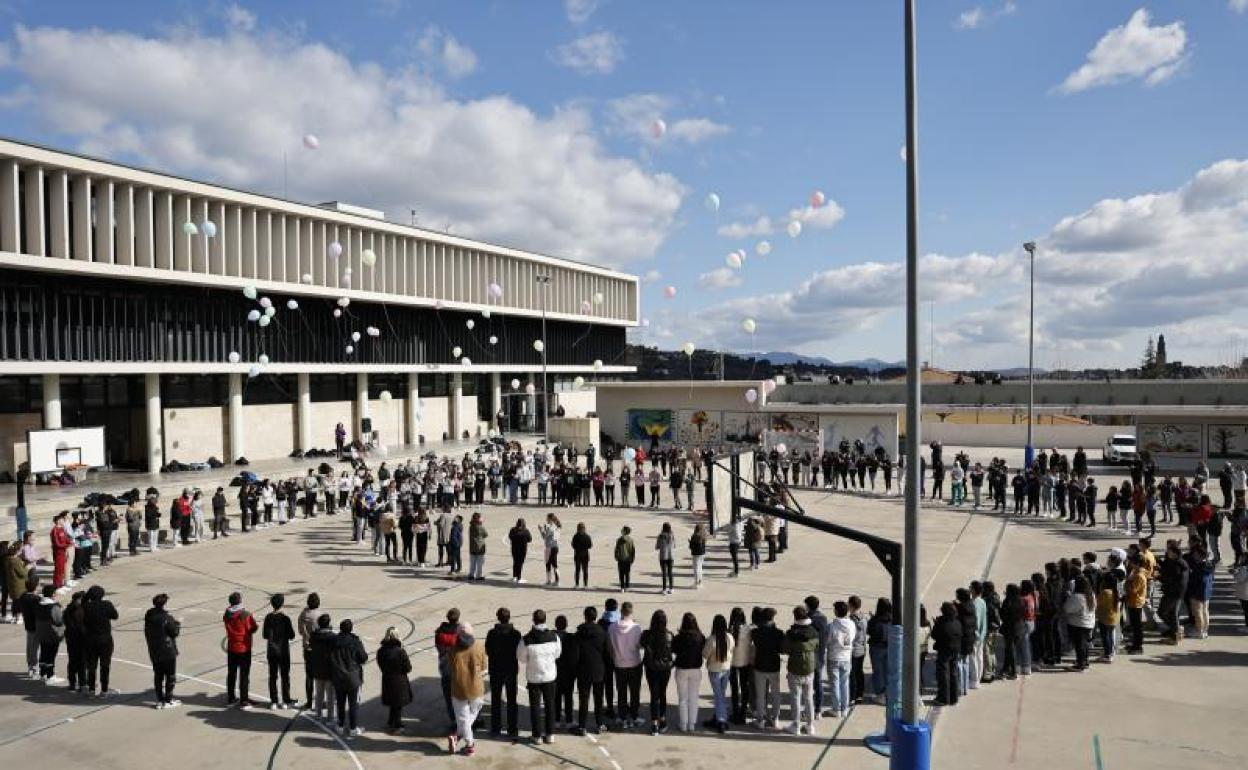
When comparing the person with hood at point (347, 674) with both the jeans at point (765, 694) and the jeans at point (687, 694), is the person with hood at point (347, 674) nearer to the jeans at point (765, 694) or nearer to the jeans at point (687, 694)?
the jeans at point (687, 694)

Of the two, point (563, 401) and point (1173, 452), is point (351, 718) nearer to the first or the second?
point (1173, 452)

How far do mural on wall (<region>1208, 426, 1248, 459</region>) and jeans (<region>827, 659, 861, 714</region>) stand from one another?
1126 inches

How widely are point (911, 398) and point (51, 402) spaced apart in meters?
37.3

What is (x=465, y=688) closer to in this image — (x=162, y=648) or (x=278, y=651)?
(x=278, y=651)

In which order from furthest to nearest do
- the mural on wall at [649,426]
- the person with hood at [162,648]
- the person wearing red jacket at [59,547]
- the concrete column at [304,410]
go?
the concrete column at [304,410]
the mural on wall at [649,426]
the person wearing red jacket at [59,547]
the person with hood at [162,648]

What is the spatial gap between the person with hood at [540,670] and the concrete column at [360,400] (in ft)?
143

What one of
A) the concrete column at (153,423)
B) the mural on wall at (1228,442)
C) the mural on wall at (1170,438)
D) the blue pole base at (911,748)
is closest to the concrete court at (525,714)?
the blue pole base at (911,748)

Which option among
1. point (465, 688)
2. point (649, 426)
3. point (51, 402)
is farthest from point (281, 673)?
point (649, 426)

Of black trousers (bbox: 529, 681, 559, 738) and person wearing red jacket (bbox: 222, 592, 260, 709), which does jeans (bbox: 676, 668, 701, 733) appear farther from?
person wearing red jacket (bbox: 222, 592, 260, 709)

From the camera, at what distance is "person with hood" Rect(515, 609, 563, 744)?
9352 mm

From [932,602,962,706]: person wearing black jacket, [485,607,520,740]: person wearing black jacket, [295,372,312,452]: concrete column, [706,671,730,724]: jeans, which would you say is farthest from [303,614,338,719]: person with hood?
[295,372,312,452]: concrete column

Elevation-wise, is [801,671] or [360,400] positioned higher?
[360,400]

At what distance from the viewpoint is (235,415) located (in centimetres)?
4206

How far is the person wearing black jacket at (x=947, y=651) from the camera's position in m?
10.1
